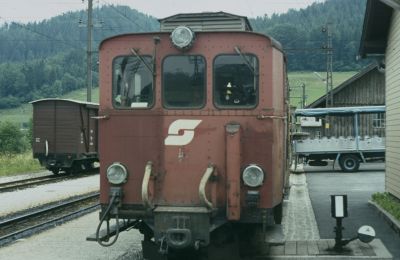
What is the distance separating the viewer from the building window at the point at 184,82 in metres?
7.37

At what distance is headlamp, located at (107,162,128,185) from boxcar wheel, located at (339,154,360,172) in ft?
68.4

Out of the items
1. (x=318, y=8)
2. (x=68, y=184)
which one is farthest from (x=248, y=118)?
(x=318, y=8)

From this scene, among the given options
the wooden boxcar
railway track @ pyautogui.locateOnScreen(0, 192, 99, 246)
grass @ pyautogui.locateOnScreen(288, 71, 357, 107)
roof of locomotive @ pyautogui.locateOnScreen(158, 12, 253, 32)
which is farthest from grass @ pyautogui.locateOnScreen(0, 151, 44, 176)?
grass @ pyautogui.locateOnScreen(288, 71, 357, 107)

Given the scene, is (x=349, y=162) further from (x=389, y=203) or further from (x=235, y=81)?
(x=235, y=81)

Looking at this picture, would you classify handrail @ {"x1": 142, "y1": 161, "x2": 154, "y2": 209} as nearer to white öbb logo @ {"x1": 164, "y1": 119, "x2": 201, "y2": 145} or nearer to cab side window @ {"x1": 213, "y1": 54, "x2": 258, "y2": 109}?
white öbb logo @ {"x1": 164, "y1": 119, "x2": 201, "y2": 145}

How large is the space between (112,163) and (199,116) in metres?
1.22

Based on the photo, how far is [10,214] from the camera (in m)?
13.9

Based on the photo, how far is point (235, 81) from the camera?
288 inches

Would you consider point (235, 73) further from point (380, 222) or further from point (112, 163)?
point (380, 222)

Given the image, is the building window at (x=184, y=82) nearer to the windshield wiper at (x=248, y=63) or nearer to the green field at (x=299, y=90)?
the windshield wiper at (x=248, y=63)

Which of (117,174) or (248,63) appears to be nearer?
(248,63)

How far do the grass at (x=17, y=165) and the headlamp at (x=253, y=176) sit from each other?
21599 mm

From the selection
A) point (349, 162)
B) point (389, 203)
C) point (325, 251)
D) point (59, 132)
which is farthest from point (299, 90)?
point (325, 251)

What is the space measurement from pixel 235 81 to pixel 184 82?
62cm
